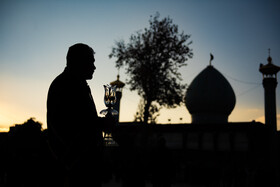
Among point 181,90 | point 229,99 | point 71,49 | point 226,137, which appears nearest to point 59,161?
point 71,49

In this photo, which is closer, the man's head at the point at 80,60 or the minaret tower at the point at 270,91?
the man's head at the point at 80,60

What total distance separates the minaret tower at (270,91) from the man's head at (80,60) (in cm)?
2849

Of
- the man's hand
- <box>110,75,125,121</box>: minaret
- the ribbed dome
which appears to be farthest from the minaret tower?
the man's hand

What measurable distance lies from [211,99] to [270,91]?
5.85 metres

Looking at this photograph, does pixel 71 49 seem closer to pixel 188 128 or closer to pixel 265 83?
pixel 188 128

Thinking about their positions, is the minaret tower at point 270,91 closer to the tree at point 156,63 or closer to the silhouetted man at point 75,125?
the tree at point 156,63

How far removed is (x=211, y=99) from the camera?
105ft

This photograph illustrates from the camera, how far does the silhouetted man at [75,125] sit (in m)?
2.39

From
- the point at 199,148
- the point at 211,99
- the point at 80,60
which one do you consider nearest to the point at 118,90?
the point at 211,99

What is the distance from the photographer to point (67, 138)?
7.98 ft

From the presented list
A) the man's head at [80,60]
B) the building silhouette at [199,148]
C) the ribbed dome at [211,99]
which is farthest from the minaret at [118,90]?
the man's head at [80,60]

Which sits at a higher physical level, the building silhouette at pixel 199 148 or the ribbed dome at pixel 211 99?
the ribbed dome at pixel 211 99

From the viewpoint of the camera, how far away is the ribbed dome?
31.9m

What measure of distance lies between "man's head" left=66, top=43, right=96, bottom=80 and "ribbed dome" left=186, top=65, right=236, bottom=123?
3022cm
